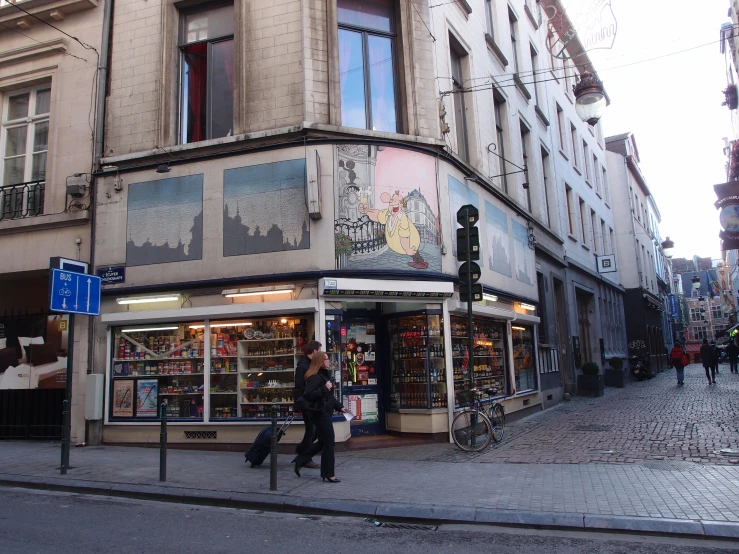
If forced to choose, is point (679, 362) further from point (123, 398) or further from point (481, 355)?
point (123, 398)

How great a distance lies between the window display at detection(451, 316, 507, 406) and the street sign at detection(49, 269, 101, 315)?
6757 millimetres

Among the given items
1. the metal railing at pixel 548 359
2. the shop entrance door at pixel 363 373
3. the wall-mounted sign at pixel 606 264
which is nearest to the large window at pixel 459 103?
the shop entrance door at pixel 363 373

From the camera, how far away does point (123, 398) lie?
11203mm

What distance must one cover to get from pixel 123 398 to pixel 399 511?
7174 mm

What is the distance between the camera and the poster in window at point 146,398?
1104 cm

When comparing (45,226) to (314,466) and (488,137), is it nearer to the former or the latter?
(314,466)

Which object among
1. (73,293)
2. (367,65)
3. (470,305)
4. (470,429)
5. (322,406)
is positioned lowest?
(470,429)

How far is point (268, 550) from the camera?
16.9 ft

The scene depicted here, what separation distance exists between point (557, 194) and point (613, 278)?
1255 centimetres

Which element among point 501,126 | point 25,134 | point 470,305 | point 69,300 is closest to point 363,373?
point 470,305

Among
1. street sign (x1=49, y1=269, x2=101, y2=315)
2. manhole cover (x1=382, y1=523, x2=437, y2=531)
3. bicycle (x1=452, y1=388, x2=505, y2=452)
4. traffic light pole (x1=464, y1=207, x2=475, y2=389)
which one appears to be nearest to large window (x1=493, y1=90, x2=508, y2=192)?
traffic light pole (x1=464, y1=207, x2=475, y2=389)

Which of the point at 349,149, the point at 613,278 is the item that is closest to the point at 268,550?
the point at 349,149

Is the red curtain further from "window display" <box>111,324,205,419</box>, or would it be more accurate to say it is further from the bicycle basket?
the bicycle basket

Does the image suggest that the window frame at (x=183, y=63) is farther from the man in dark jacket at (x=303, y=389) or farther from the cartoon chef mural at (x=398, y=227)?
the man in dark jacket at (x=303, y=389)
